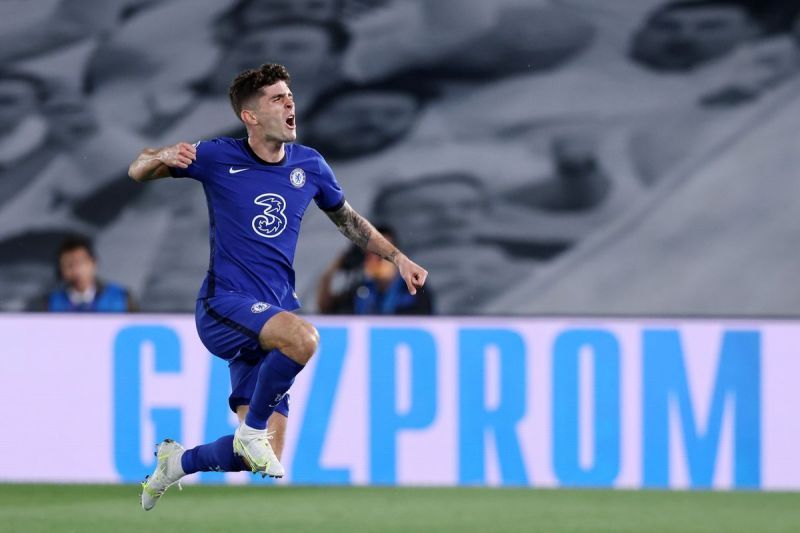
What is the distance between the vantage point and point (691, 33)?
11.3 m

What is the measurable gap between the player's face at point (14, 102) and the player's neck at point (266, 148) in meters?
6.69

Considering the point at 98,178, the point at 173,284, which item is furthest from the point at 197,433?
the point at 98,178

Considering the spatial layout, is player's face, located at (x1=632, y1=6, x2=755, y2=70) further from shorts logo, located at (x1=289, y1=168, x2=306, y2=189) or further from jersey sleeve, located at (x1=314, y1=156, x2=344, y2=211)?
shorts logo, located at (x1=289, y1=168, x2=306, y2=189)

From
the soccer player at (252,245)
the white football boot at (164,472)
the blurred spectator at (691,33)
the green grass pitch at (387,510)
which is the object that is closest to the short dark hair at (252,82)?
the soccer player at (252,245)

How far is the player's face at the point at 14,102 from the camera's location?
11.5 m

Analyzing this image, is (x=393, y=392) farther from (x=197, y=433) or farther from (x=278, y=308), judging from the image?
(x=278, y=308)

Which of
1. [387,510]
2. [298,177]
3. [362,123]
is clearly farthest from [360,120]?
[298,177]

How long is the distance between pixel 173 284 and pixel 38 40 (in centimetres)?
234

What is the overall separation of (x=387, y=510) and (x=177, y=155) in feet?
7.68

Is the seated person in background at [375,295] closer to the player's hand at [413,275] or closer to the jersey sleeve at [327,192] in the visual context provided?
the jersey sleeve at [327,192]

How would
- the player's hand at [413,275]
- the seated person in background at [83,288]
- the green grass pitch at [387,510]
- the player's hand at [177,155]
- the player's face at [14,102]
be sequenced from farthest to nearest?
the player's face at [14,102] < the seated person in background at [83,288] < the green grass pitch at [387,510] < the player's hand at [413,275] < the player's hand at [177,155]

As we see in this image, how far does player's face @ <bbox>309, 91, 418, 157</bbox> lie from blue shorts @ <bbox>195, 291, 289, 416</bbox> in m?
6.04

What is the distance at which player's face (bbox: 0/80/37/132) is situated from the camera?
11.5 meters

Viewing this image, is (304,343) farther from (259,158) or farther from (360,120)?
(360,120)
